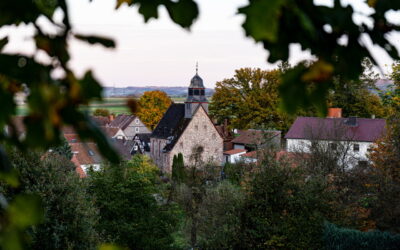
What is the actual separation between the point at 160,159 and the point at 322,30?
154 feet

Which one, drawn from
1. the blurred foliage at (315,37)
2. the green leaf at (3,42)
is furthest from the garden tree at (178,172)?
the blurred foliage at (315,37)

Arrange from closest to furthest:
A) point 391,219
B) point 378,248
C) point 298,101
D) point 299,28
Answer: point 298,101 < point 299,28 < point 378,248 < point 391,219

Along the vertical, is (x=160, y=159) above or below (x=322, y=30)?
below

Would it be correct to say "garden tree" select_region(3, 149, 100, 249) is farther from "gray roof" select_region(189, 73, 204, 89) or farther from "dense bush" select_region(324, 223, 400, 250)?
"gray roof" select_region(189, 73, 204, 89)

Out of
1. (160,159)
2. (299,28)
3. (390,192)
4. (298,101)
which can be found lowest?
(160,159)

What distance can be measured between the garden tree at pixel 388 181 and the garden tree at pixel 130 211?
26.5ft

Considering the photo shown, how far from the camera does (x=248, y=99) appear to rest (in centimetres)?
4828

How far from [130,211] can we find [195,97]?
30996mm

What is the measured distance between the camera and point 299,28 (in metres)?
1.33

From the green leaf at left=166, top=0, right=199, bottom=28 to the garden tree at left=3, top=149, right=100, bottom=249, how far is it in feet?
36.9

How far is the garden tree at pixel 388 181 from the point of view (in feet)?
56.6

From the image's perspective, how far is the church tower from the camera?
4744cm

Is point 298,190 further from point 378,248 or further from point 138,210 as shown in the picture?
point 138,210

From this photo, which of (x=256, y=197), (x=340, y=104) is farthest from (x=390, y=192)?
(x=340, y=104)
